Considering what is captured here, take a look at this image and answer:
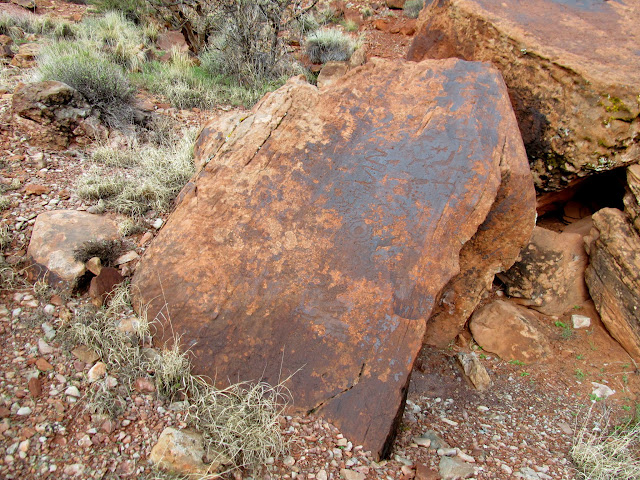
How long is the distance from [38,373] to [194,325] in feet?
2.14

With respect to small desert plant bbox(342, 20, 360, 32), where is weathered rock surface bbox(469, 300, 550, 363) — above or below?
below

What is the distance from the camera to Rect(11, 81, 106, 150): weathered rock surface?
348 centimetres

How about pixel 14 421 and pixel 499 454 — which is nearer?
pixel 14 421

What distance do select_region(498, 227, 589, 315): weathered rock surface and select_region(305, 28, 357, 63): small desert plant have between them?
4.94 meters

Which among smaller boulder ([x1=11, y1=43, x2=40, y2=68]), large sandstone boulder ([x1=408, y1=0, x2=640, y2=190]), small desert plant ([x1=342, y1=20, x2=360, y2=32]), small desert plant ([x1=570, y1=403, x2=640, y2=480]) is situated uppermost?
large sandstone boulder ([x1=408, y1=0, x2=640, y2=190])

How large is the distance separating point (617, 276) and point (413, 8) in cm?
788

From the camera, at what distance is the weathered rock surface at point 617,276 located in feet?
9.16

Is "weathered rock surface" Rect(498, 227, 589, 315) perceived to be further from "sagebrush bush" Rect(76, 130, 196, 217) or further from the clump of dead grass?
"sagebrush bush" Rect(76, 130, 196, 217)

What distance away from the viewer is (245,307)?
7.12ft

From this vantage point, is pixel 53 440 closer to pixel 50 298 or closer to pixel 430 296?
pixel 50 298

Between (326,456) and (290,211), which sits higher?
(290,211)

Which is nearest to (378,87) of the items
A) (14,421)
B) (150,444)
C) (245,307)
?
(245,307)

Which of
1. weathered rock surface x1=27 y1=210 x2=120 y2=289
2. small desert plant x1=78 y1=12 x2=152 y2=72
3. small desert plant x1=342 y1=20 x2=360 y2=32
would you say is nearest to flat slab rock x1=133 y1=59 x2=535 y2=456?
weathered rock surface x1=27 y1=210 x2=120 y2=289

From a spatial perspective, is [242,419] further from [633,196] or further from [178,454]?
[633,196]
